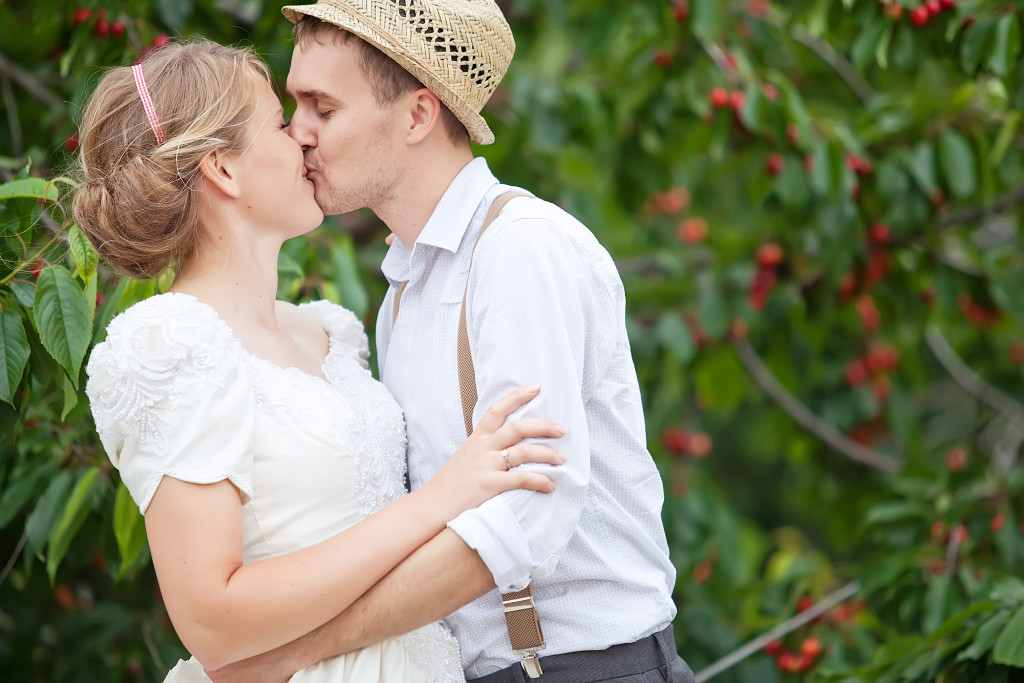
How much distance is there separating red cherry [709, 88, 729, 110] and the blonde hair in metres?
2.09

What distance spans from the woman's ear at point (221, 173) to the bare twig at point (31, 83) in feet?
4.53

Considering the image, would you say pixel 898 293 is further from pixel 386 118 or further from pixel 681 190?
pixel 386 118

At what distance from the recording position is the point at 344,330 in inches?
84.7

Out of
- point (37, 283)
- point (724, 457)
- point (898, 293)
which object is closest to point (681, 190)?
point (898, 293)

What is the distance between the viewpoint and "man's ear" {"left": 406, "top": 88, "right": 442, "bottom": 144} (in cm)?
195

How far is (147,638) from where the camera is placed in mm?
2666

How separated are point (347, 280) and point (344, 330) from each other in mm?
445

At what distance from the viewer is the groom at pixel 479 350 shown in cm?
159

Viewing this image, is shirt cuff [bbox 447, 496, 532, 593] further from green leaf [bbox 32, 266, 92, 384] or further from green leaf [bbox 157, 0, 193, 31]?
green leaf [bbox 157, 0, 193, 31]

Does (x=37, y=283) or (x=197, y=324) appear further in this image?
(x=37, y=283)

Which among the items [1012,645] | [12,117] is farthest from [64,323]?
[1012,645]

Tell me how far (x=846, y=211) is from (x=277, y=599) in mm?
2586

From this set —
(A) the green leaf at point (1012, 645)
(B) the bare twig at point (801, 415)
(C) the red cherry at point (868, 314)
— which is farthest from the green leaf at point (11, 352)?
(C) the red cherry at point (868, 314)

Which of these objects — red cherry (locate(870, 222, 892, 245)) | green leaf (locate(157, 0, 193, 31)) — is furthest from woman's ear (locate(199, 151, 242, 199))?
red cherry (locate(870, 222, 892, 245))
